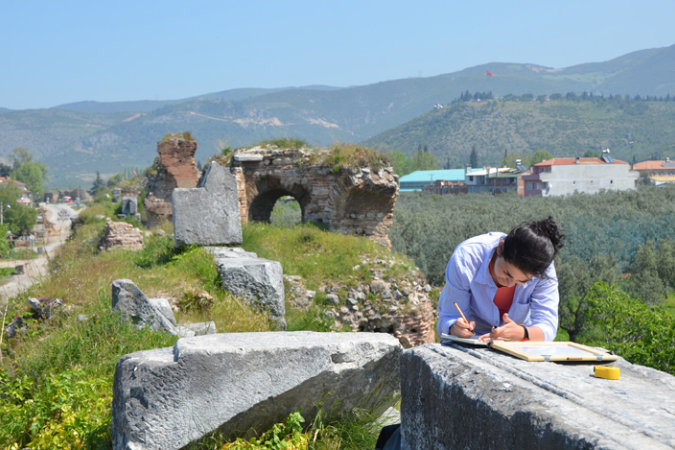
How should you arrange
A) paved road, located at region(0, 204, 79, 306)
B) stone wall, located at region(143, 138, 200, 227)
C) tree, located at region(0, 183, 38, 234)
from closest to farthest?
paved road, located at region(0, 204, 79, 306)
stone wall, located at region(143, 138, 200, 227)
tree, located at region(0, 183, 38, 234)

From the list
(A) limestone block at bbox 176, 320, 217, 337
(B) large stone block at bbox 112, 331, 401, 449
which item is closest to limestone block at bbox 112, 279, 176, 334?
(A) limestone block at bbox 176, 320, 217, 337

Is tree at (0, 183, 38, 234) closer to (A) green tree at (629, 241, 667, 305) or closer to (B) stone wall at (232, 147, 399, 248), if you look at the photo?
(B) stone wall at (232, 147, 399, 248)

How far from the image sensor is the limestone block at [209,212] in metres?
10.3

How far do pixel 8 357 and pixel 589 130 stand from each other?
564 feet

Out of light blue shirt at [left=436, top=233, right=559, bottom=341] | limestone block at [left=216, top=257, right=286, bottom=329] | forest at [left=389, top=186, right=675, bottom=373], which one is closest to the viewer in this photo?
light blue shirt at [left=436, top=233, right=559, bottom=341]

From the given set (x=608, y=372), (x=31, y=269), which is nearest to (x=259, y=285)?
(x=31, y=269)

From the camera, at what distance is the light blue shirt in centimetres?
329

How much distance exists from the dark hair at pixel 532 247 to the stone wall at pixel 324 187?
12.4m

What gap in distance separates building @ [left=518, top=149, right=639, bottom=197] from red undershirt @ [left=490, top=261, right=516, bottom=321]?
226ft

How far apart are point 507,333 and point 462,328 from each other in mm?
238

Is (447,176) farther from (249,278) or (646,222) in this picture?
(249,278)

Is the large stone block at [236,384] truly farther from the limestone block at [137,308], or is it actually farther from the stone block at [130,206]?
the stone block at [130,206]

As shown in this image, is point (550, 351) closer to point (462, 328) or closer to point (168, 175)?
point (462, 328)

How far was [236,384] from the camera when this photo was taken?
369cm
